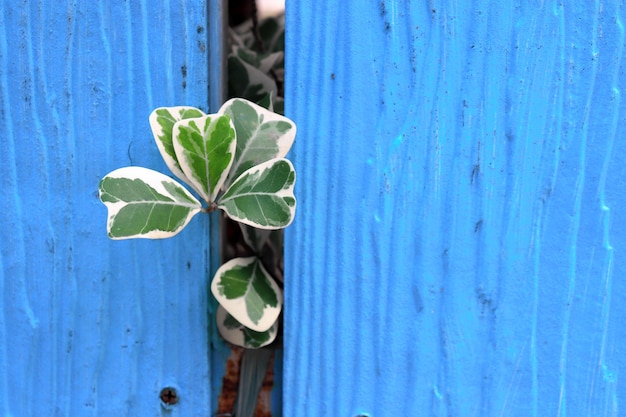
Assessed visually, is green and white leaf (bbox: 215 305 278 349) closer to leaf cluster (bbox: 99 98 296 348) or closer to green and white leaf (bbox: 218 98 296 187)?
Answer: leaf cluster (bbox: 99 98 296 348)

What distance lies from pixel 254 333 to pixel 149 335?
0.42ft

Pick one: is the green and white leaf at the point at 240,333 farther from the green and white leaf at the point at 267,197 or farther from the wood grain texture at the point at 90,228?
the green and white leaf at the point at 267,197

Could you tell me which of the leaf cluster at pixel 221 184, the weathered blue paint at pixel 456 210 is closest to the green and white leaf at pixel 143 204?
the leaf cluster at pixel 221 184

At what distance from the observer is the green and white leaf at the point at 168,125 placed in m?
0.59

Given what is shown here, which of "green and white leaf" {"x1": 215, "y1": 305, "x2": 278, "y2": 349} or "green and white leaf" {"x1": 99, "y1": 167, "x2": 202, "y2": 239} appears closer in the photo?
"green and white leaf" {"x1": 99, "y1": 167, "x2": 202, "y2": 239}

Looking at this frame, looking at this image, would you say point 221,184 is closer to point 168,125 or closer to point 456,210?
point 168,125

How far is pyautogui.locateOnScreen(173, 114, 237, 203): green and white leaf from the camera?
1.89ft

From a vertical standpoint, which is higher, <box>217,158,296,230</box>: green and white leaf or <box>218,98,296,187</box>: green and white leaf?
<box>218,98,296,187</box>: green and white leaf

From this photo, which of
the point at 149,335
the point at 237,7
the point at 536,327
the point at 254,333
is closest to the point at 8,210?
the point at 149,335

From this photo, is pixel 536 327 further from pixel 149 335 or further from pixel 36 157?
pixel 36 157

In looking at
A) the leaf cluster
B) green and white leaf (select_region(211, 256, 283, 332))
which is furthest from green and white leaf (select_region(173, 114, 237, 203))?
green and white leaf (select_region(211, 256, 283, 332))

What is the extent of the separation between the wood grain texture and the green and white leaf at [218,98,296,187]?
0.18 feet

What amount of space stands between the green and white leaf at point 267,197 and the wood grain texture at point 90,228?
3.8 inches

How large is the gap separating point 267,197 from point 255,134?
8 cm
